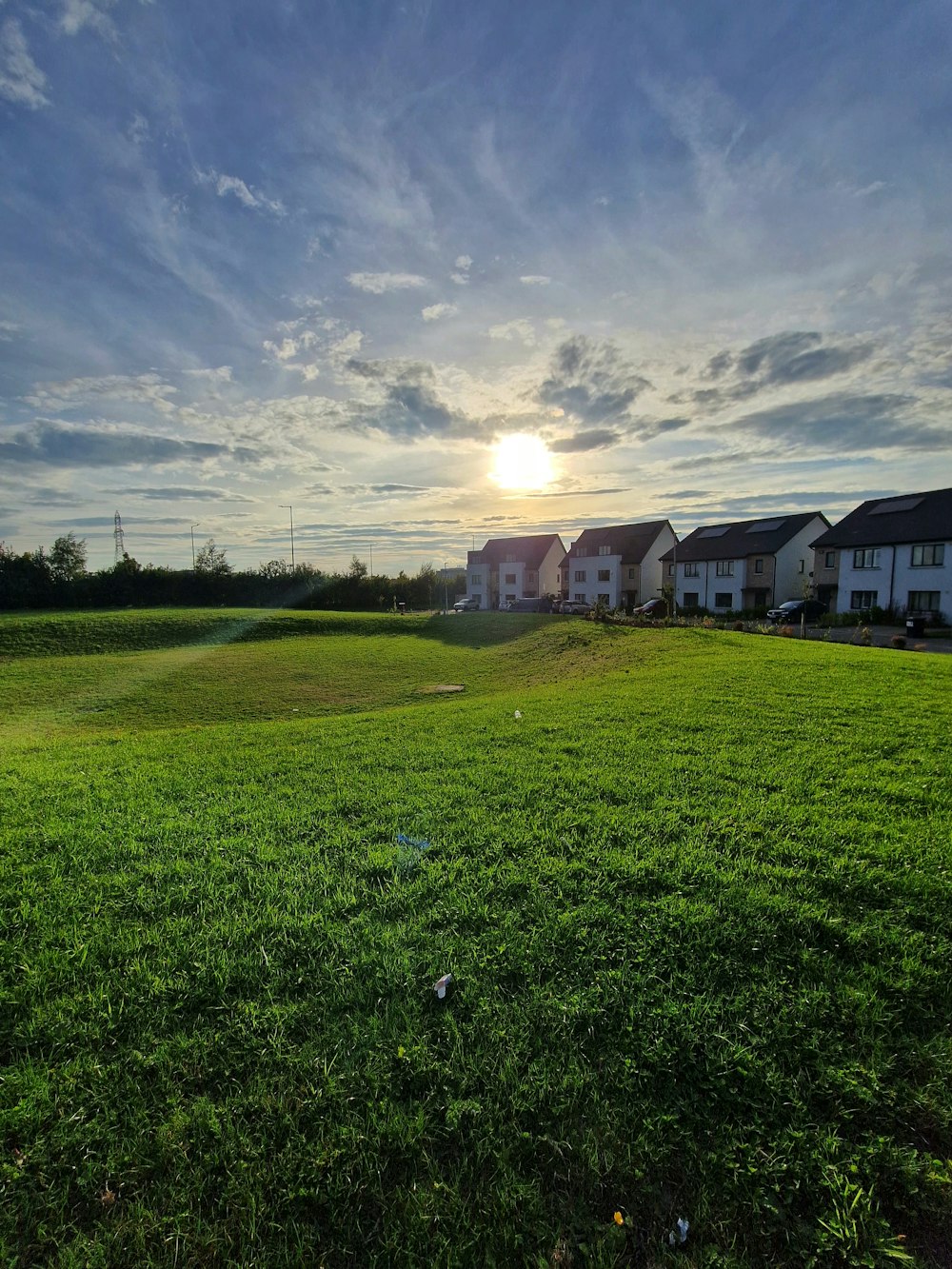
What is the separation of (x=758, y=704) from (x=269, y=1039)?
8069 millimetres

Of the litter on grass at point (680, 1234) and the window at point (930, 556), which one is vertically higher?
the window at point (930, 556)

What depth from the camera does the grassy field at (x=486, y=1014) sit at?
1988mm

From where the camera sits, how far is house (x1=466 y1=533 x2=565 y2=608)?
5734 centimetres

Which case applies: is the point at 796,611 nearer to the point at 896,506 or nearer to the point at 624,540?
the point at 896,506

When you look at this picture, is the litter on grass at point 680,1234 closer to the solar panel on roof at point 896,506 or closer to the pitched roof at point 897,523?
the pitched roof at point 897,523

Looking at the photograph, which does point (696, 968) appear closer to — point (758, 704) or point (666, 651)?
point (758, 704)

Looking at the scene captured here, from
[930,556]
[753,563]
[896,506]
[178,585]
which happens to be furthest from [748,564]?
[178,585]

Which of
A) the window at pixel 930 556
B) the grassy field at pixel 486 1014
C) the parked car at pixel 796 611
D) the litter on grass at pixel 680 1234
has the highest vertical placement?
the window at pixel 930 556

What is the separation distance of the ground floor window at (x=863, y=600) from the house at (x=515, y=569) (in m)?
28.2

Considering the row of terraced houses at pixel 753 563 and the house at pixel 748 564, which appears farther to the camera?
the house at pixel 748 564

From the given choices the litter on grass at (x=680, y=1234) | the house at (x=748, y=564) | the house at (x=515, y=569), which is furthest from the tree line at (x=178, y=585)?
the litter on grass at (x=680, y=1234)

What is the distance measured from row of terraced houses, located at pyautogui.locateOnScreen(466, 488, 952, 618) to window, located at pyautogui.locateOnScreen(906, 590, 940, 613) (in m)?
0.05

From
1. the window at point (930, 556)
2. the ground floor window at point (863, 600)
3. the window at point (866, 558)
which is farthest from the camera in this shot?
the ground floor window at point (863, 600)

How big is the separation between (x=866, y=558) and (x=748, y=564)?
30.2 ft
